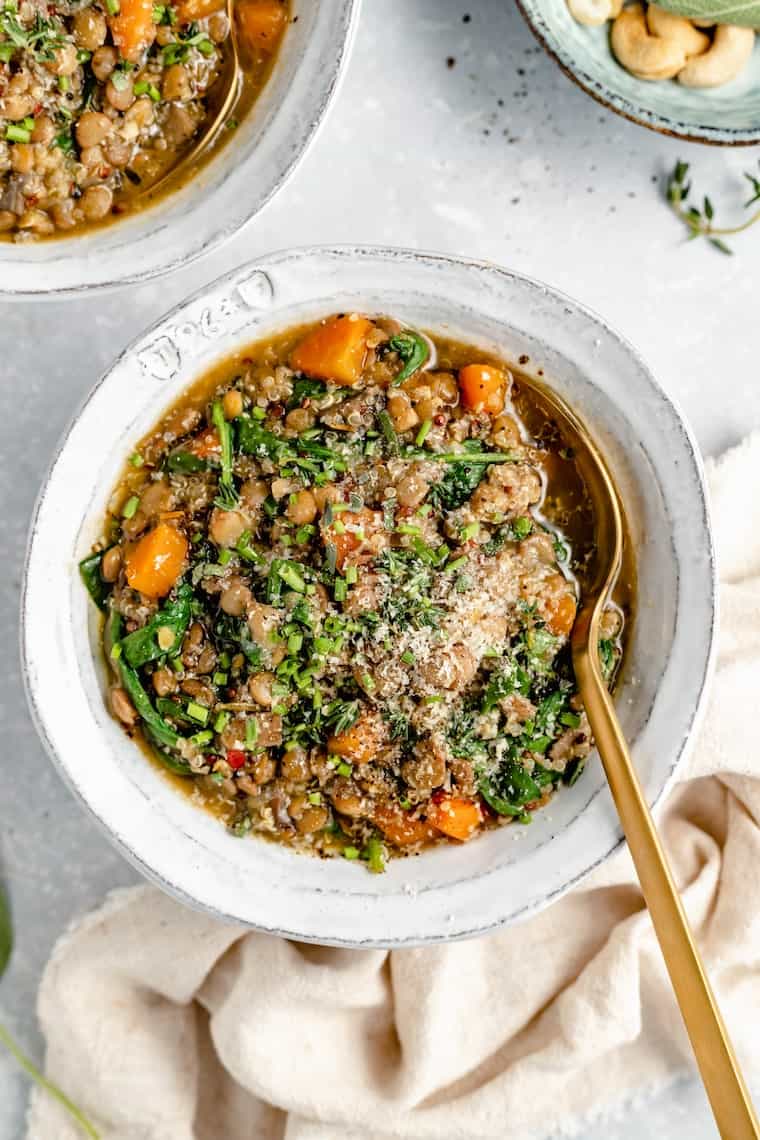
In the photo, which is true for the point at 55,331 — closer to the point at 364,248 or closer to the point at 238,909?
the point at 364,248

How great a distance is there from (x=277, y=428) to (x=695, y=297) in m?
1.45

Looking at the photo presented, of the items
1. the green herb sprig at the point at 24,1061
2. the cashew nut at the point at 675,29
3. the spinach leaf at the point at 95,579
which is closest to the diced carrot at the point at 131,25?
the spinach leaf at the point at 95,579

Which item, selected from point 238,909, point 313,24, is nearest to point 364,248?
point 313,24

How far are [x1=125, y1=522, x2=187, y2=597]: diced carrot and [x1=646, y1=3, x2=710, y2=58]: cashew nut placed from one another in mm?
1954

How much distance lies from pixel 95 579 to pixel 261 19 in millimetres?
1537

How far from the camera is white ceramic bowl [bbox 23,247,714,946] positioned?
2.80 metres

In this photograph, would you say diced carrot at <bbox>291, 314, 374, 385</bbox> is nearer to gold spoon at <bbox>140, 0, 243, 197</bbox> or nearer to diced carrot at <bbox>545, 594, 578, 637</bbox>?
gold spoon at <bbox>140, 0, 243, 197</bbox>

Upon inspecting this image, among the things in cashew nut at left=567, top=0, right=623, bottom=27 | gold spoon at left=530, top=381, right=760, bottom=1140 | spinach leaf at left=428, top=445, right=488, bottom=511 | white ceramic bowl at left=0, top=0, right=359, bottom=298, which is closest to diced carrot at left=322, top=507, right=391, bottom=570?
spinach leaf at left=428, top=445, right=488, bottom=511

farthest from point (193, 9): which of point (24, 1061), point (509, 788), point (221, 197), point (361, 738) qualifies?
point (24, 1061)

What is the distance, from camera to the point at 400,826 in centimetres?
287

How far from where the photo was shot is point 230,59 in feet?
9.93

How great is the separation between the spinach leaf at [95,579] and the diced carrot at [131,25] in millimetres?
1283

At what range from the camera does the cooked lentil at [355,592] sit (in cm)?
271

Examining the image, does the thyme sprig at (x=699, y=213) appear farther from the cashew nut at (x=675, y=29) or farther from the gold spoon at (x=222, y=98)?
the gold spoon at (x=222, y=98)
